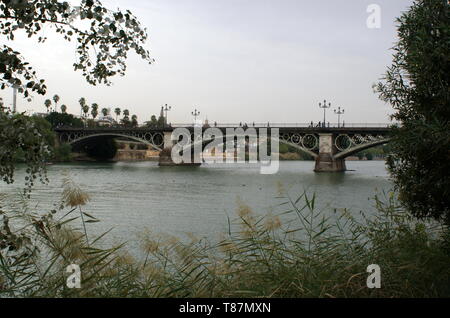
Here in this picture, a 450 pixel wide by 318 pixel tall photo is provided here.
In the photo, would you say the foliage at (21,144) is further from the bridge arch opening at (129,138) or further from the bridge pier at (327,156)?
the bridge arch opening at (129,138)

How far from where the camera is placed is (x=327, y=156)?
59.0 m

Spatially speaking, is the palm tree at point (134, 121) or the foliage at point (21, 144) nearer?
the foliage at point (21, 144)

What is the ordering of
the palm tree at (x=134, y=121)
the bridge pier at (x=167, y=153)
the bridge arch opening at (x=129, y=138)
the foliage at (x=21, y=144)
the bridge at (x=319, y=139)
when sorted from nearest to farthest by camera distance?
the foliage at (x=21, y=144), the bridge at (x=319, y=139), the bridge pier at (x=167, y=153), the bridge arch opening at (x=129, y=138), the palm tree at (x=134, y=121)

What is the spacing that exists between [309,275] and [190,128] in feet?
213

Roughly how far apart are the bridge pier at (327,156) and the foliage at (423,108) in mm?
52155

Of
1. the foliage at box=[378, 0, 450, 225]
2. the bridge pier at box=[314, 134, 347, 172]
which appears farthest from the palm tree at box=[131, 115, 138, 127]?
the foliage at box=[378, 0, 450, 225]

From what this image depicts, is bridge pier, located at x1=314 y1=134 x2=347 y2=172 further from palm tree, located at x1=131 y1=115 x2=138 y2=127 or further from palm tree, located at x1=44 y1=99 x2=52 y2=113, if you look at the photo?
palm tree, located at x1=44 y1=99 x2=52 y2=113

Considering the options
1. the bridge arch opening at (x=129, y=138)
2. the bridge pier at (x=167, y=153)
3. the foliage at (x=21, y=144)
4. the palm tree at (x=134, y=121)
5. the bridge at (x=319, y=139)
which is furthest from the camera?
the palm tree at (x=134, y=121)

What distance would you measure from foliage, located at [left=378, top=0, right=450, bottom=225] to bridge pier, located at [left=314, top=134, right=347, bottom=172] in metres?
52.2

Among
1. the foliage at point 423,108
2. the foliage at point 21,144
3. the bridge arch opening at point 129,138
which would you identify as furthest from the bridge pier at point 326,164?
the foliage at point 21,144

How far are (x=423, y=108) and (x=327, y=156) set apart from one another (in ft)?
177

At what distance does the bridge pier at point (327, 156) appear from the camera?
58.3m

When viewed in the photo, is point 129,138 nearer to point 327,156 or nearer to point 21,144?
point 327,156

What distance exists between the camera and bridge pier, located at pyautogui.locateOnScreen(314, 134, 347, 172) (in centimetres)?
5831
